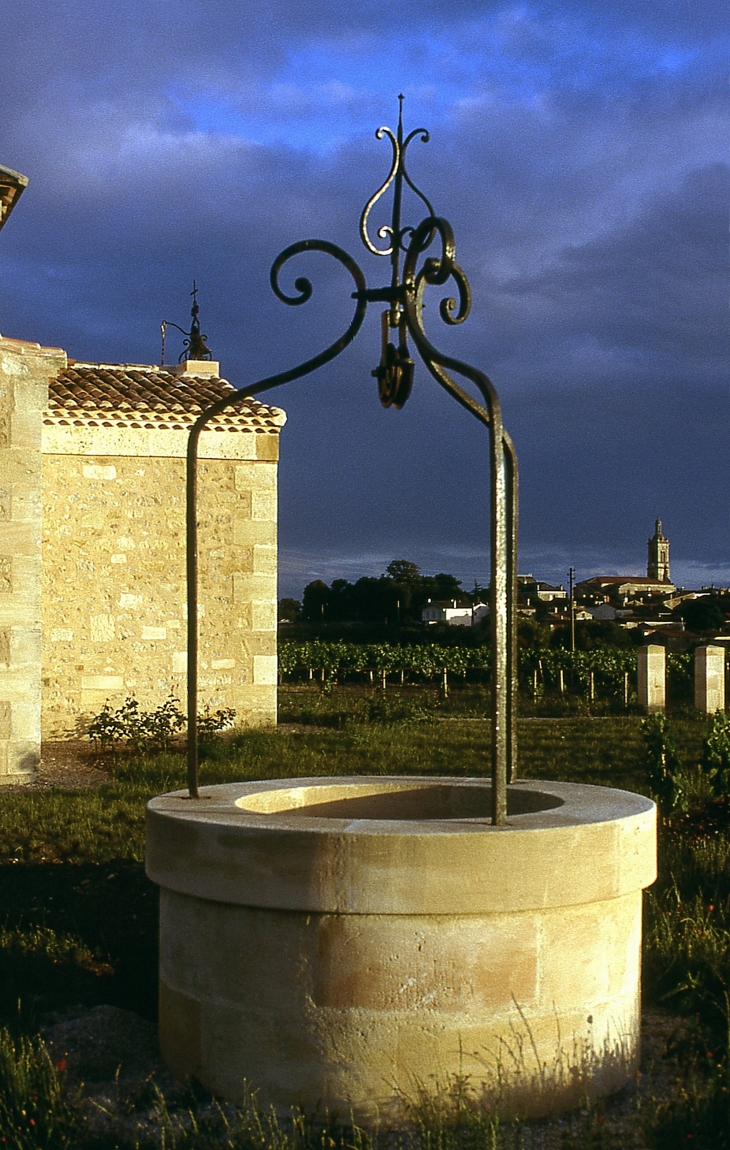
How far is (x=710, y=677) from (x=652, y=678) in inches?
34.4

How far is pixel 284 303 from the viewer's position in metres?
4.12

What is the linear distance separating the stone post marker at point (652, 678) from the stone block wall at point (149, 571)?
6.56 m

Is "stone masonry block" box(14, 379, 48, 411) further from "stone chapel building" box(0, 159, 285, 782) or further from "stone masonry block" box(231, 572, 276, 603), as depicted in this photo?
"stone masonry block" box(231, 572, 276, 603)

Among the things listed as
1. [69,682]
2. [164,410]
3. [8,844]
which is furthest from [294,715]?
[8,844]

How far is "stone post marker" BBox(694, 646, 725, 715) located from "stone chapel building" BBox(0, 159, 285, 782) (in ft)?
23.7

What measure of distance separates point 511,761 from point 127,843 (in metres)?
3.56

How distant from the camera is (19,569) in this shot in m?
10.2

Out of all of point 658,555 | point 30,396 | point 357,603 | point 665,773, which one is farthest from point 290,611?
point 658,555

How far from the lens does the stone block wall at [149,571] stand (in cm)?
1365

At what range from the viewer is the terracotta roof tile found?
1395 centimetres

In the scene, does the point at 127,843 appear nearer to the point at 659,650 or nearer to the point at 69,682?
the point at 69,682

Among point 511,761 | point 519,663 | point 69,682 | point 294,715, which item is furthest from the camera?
point 519,663

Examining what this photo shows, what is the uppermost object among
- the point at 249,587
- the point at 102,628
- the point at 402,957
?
the point at 249,587

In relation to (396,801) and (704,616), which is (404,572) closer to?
(704,616)
